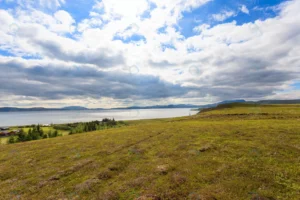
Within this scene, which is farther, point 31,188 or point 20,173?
point 20,173

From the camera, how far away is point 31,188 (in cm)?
1577

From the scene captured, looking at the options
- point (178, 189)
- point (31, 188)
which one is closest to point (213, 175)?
point (178, 189)

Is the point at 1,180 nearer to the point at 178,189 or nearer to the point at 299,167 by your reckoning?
the point at 178,189

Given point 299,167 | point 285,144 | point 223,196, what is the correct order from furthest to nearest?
point 285,144 → point 299,167 → point 223,196

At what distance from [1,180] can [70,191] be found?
10574mm

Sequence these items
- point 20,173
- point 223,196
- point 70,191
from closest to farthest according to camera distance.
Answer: point 223,196 < point 70,191 < point 20,173

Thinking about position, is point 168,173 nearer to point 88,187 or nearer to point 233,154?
point 88,187

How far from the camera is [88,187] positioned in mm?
14922

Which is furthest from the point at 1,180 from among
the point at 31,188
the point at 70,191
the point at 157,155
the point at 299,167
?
the point at 299,167

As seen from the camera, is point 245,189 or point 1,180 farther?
point 1,180

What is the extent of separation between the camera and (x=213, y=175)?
1528cm

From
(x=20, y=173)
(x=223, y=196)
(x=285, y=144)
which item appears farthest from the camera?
(x=285, y=144)

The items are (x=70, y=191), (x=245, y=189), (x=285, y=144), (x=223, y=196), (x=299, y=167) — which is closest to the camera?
(x=223, y=196)

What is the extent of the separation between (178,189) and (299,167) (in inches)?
477
